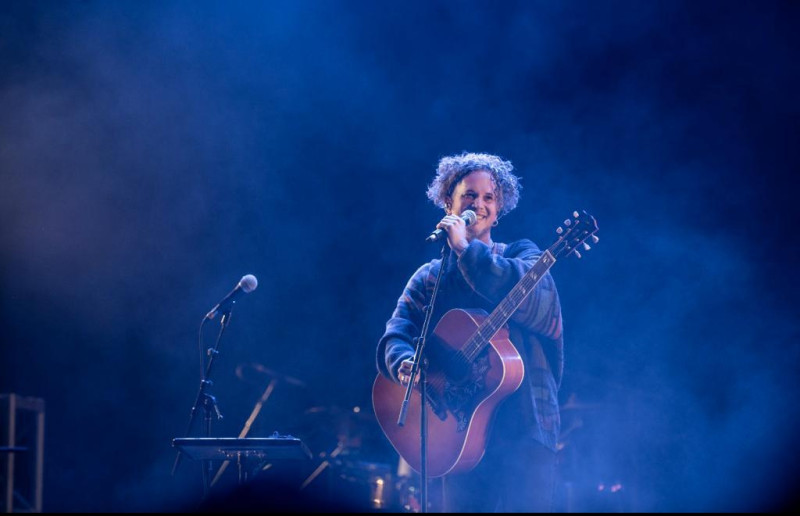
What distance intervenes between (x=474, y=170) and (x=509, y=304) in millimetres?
837

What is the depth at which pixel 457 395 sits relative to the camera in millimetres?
2930

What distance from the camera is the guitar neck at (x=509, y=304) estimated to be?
281 centimetres

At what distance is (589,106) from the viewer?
5.05 metres

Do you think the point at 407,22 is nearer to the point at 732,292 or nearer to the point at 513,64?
the point at 513,64

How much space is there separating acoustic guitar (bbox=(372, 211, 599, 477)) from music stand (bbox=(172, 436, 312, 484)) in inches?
19.6

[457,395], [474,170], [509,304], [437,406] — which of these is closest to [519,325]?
[509,304]

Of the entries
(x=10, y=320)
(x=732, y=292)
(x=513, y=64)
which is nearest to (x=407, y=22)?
(x=513, y=64)

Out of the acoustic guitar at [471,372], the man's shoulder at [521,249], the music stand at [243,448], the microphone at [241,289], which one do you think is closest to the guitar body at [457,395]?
the acoustic guitar at [471,372]

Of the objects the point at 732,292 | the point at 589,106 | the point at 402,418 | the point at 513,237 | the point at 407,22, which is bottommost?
the point at 402,418

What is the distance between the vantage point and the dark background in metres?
4.57

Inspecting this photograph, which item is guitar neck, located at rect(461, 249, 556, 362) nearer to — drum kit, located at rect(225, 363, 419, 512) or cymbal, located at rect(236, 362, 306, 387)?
drum kit, located at rect(225, 363, 419, 512)

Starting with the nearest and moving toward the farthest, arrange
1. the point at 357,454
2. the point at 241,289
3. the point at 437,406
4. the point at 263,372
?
the point at 437,406 → the point at 241,289 → the point at 357,454 → the point at 263,372

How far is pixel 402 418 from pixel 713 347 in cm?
273

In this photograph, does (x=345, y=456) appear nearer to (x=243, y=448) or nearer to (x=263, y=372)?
(x=263, y=372)
